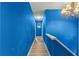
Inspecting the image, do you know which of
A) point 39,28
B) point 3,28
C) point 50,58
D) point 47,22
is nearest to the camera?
point 50,58

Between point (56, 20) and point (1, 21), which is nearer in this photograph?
point (1, 21)

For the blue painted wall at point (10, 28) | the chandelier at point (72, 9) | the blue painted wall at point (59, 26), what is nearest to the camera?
the blue painted wall at point (10, 28)

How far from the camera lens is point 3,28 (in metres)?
2.22

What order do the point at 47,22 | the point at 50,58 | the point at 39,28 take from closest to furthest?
the point at 50,58 → the point at 47,22 → the point at 39,28

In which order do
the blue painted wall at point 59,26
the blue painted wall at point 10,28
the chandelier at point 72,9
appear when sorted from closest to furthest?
the blue painted wall at point 10,28 < the chandelier at point 72,9 < the blue painted wall at point 59,26

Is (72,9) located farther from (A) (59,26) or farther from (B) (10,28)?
(B) (10,28)

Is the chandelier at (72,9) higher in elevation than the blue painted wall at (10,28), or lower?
higher

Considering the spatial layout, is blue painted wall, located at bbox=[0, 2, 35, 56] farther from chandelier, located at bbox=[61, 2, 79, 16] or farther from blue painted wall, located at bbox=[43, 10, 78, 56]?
blue painted wall, located at bbox=[43, 10, 78, 56]

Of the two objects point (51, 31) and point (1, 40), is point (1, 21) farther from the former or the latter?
point (51, 31)

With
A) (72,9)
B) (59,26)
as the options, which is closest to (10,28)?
(72,9)

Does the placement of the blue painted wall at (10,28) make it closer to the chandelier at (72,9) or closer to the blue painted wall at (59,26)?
the chandelier at (72,9)

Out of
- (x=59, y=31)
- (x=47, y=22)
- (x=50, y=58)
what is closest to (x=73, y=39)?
(x=59, y=31)

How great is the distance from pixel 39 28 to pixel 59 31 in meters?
13.7

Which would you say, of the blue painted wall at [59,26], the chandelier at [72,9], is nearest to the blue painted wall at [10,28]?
the chandelier at [72,9]
